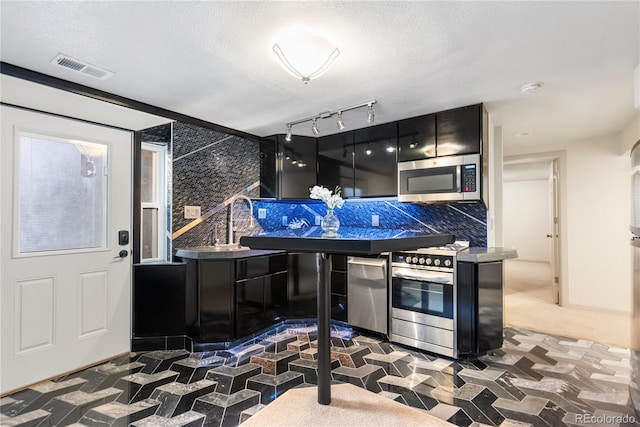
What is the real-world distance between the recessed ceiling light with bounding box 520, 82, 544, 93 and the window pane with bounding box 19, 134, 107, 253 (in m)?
3.59

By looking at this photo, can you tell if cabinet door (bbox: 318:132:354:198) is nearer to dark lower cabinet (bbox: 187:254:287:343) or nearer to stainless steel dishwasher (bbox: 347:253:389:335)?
stainless steel dishwasher (bbox: 347:253:389:335)

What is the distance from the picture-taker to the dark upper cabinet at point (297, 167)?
396 cm

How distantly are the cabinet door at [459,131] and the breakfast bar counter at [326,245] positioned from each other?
1.61 metres

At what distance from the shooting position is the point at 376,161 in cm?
358

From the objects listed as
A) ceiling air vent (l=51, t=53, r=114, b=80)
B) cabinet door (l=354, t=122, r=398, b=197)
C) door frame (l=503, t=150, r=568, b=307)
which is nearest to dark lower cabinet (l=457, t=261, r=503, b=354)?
cabinet door (l=354, t=122, r=398, b=197)

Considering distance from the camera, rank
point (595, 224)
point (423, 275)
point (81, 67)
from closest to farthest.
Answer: point (81, 67)
point (423, 275)
point (595, 224)

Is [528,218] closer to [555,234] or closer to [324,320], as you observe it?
[555,234]

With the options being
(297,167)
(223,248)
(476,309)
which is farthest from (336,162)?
(476,309)

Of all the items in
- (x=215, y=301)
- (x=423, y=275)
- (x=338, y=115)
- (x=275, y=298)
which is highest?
(x=338, y=115)

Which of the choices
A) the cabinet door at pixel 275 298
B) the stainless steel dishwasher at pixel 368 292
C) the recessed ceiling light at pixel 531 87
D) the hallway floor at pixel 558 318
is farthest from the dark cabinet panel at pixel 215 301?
the hallway floor at pixel 558 318

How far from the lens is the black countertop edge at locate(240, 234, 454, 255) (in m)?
1.31

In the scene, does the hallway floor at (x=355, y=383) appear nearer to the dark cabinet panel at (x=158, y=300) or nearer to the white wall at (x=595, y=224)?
the dark cabinet panel at (x=158, y=300)

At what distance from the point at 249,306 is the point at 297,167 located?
5.77ft

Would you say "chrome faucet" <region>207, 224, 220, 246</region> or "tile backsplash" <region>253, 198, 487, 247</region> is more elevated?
"tile backsplash" <region>253, 198, 487, 247</region>
